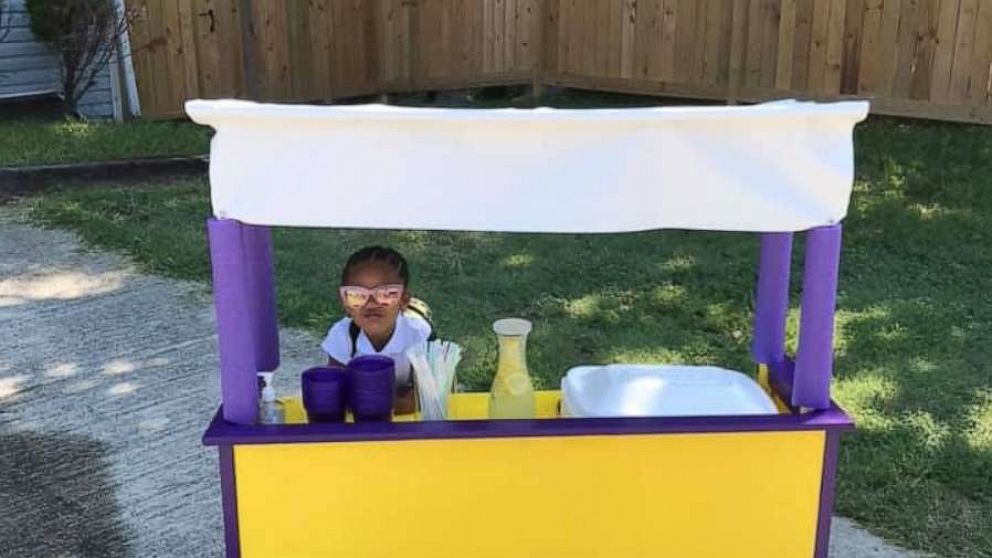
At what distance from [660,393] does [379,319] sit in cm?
78

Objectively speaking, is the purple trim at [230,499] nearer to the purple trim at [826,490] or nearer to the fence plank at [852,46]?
the purple trim at [826,490]

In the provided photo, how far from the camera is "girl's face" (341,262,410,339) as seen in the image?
2.79 m

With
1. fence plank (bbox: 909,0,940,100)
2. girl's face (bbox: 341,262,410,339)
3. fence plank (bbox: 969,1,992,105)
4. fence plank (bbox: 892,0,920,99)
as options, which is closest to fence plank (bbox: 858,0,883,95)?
fence plank (bbox: 892,0,920,99)

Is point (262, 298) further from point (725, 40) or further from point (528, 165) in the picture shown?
point (725, 40)

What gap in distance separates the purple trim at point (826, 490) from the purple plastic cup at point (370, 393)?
94 centimetres

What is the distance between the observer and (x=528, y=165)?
2.01 metres

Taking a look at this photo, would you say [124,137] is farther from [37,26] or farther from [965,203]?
[965,203]

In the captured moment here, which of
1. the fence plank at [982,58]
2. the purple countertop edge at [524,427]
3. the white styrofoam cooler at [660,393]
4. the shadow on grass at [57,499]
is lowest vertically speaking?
the shadow on grass at [57,499]

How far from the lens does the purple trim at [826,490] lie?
7.43 feet

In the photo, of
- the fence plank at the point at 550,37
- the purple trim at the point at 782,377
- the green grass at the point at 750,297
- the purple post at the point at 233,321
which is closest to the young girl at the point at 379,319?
the purple post at the point at 233,321

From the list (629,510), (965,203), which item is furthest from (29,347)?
(965,203)

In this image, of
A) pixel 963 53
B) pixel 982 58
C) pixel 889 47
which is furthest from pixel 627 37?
pixel 982 58

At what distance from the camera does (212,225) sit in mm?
2062

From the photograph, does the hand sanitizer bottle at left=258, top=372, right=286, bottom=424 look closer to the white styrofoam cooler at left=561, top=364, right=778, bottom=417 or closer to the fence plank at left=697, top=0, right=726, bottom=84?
the white styrofoam cooler at left=561, top=364, right=778, bottom=417
